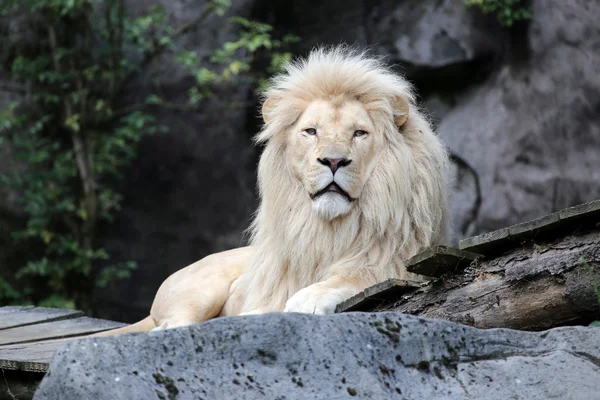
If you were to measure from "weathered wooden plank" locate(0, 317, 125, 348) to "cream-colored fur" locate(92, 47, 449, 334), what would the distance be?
65 centimetres

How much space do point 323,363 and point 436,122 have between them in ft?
19.5

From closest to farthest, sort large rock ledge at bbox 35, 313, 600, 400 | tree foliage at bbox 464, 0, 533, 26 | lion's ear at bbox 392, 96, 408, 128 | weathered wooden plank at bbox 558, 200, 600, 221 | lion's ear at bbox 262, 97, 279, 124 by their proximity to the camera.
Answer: large rock ledge at bbox 35, 313, 600, 400, weathered wooden plank at bbox 558, 200, 600, 221, lion's ear at bbox 392, 96, 408, 128, lion's ear at bbox 262, 97, 279, 124, tree foliage at bbox 464, 0, 533, 26

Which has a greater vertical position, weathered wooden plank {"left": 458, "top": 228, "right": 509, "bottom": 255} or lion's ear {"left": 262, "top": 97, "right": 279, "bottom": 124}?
lion's ear {"left": 262, "top": 97, "right": 279, "bottom": 124}

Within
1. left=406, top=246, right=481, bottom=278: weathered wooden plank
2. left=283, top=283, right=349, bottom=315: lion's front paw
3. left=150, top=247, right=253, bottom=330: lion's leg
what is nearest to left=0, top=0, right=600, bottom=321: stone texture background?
left=150, top=247, right=253, bottom=330: lion's leg

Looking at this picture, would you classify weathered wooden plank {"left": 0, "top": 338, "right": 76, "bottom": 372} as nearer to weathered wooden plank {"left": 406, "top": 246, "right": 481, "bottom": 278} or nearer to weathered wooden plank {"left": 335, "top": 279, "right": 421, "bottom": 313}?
weathered wooden plank {"left": 335, "top": 279, "right": 421, "bottom": 313}

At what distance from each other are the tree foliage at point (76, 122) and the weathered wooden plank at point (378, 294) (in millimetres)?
Result: 4527

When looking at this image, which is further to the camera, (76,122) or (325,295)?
(76,122)

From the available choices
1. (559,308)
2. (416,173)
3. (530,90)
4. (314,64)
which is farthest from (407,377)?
(530,90)

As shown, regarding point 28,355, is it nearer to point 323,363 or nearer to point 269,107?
point 269,107

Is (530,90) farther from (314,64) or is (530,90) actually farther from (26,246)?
(26,246)

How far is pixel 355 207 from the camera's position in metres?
3.59

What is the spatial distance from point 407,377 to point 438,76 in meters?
5.88

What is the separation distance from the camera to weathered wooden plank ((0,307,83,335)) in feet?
15.0

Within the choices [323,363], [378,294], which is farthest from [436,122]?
[323,363]
